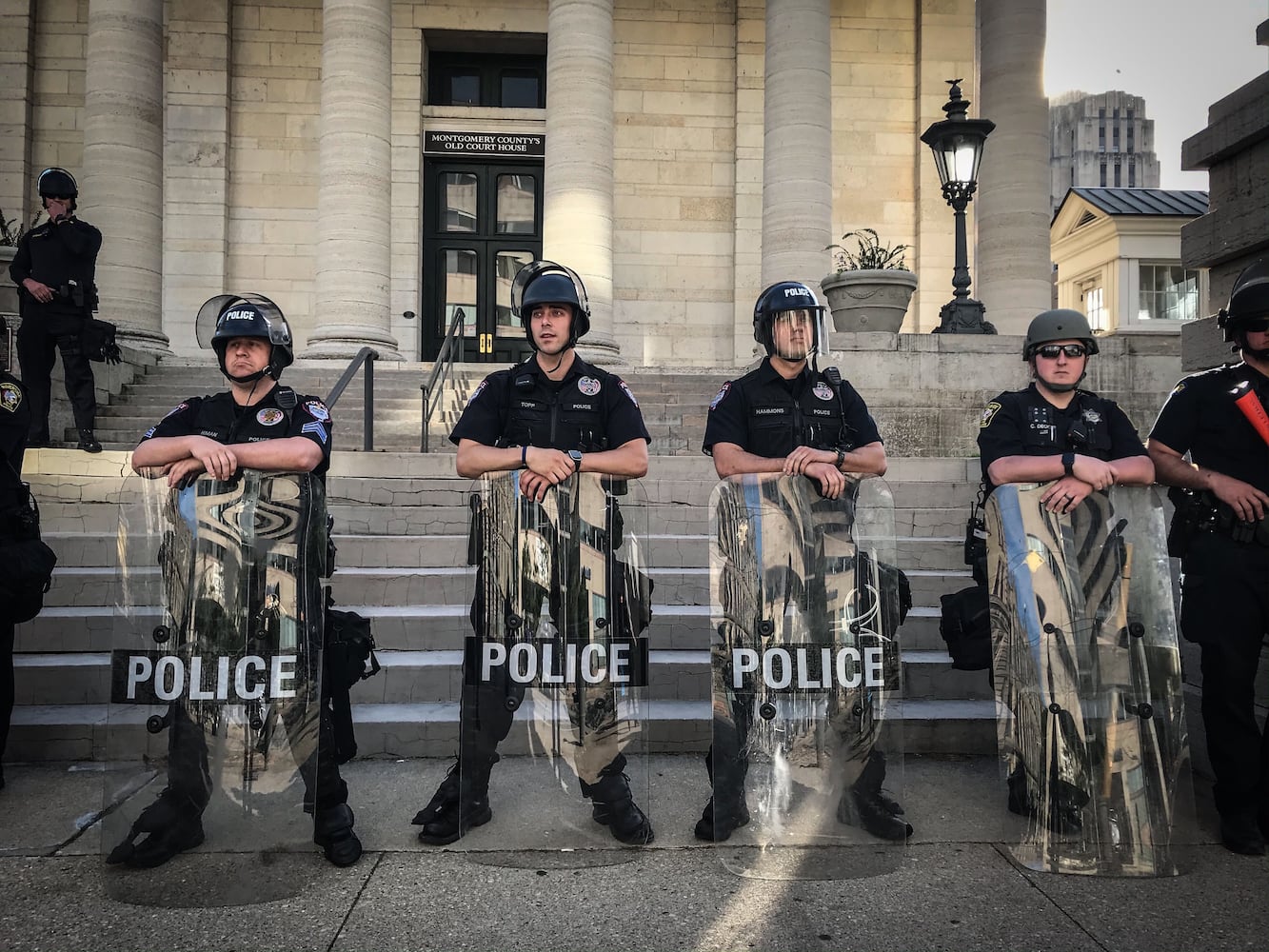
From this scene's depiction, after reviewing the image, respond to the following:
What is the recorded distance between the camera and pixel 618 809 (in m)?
3.47

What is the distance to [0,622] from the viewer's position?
153 inches

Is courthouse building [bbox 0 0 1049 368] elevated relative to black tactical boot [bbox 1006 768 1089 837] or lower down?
elevated

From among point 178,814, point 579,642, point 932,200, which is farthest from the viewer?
point 932,200

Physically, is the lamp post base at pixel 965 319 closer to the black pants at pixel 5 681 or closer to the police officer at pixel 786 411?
the police officer at pixel 786 411

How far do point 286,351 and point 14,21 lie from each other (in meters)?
15.5

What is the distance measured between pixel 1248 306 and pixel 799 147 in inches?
395

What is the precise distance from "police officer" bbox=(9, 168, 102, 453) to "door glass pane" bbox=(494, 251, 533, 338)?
8842mm

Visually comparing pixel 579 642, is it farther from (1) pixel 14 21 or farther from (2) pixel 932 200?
(1) pixel 14 21

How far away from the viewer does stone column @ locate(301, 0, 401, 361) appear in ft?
41.5

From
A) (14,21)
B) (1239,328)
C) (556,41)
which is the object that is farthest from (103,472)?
(14,21)

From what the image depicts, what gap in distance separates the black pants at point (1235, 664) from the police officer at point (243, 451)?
3.35 metres

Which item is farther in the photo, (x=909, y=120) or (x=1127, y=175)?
(x=1127, y=175)

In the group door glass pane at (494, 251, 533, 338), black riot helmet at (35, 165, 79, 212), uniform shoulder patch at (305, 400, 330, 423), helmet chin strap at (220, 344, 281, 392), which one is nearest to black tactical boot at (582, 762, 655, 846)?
uniform shoulder patch at (305, 400, 330, 423)

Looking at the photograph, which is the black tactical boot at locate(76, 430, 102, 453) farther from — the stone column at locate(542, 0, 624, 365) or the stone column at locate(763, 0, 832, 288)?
the stone column at locate(763, 0, 832, 288)
